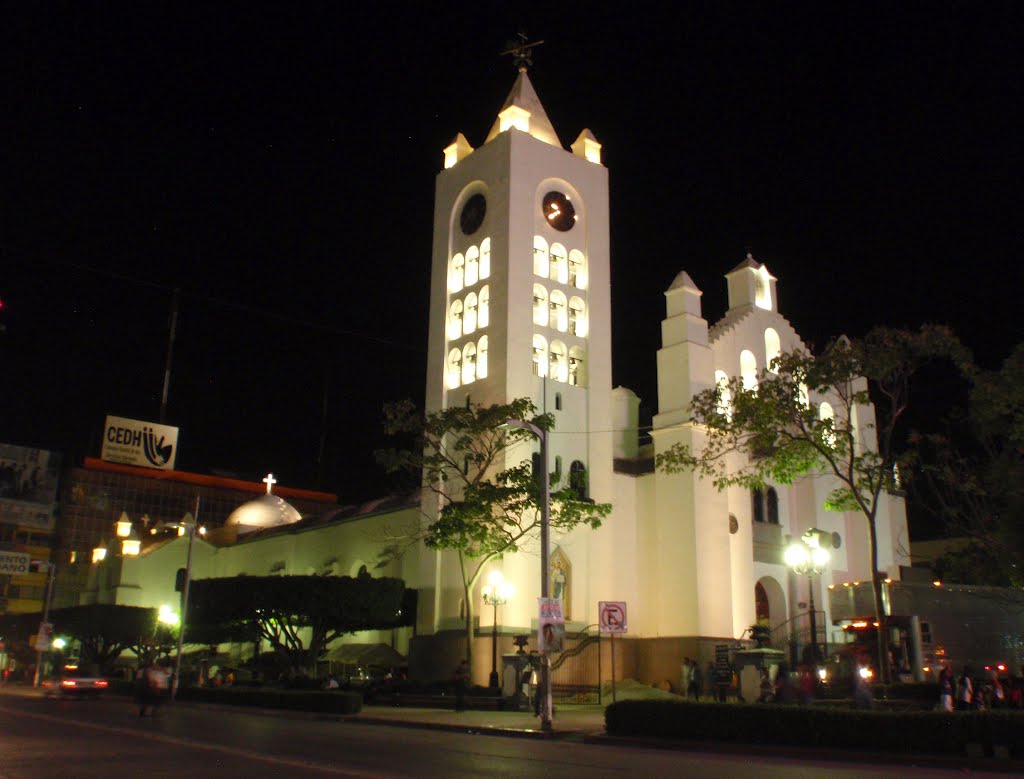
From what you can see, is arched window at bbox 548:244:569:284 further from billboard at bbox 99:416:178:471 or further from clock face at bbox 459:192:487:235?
billboard at bbox 99:416:178:471

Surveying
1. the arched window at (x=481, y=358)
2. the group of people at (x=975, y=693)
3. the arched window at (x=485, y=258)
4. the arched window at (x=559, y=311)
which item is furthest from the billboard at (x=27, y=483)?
the group of people at (x=975, y=693)

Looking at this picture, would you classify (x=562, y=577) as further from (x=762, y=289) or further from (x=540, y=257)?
(x=762, y=289)

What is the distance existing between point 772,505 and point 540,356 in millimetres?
13284

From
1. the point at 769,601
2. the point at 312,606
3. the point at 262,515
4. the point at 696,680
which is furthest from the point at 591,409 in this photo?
the point at 262,515

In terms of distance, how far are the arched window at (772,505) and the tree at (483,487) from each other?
9969 millimetres

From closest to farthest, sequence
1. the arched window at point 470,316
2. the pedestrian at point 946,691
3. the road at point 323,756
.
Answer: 1. the road at point 323,756
2. the pedestrian at point 946,691
3. the arched window at point 470,316

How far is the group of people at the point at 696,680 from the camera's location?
35.1 meters

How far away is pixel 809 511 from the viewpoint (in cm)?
4484

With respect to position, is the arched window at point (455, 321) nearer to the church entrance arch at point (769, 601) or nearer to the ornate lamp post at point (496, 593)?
the ornate lamp post at point (496, 593)

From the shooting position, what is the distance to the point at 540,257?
148 ft

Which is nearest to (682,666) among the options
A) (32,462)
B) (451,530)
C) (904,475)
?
(451,530)

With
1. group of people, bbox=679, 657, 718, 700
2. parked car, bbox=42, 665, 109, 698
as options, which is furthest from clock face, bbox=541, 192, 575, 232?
parked car, bbox=42, 665, 109, 698

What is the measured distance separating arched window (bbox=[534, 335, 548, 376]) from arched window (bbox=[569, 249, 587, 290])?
3.88m

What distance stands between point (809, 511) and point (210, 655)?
119ft
